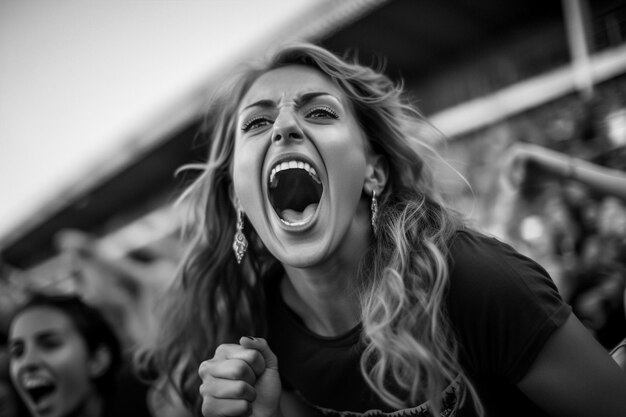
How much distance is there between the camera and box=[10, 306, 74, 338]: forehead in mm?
2062

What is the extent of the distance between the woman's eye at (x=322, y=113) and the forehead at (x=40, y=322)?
1.55 meters

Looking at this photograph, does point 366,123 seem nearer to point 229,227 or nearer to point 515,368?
point 229,227

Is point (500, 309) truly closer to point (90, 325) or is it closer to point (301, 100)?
point (301, 100)

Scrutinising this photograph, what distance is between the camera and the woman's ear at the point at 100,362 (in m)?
2.16

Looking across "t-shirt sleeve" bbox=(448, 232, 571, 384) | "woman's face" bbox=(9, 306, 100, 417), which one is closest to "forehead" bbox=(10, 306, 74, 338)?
"woman's face" bbox=(9, 306, 100, 417)

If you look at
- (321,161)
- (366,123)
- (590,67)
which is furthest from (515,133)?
(321,161)

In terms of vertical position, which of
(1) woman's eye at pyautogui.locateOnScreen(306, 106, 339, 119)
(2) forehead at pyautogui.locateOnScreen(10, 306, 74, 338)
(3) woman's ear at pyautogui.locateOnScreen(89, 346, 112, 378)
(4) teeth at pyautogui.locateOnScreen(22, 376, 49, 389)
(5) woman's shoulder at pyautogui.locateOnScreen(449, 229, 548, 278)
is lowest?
(5) woman's shoulder at pyautogui.locateOnScreen(449, 229, 548, 278)

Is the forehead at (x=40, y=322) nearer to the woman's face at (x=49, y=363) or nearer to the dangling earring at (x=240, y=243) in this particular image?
the woman's face at (x=49, y=363)

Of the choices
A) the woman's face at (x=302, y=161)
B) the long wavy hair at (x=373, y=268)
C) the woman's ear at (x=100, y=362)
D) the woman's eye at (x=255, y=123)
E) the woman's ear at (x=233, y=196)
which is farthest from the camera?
the woman's ear at (x=100, y=362)

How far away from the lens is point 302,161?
126 cm

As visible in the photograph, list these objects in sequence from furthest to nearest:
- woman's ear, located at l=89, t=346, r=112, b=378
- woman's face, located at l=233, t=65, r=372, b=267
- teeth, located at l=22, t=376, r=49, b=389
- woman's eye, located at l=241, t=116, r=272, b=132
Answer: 1. woman's ear, located at l=89, t=346, r=112, b=378
2. teeth, located at l=22, t=376, r=49, b=389
3. woman's eye, located at l=241, t=116, r=272, b=132
4. woman's face, located at l=233, t=65, r=372, b=267

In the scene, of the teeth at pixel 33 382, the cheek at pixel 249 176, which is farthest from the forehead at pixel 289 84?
the teeth at pixel 33 382

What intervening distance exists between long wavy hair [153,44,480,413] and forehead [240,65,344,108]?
0.13 ft

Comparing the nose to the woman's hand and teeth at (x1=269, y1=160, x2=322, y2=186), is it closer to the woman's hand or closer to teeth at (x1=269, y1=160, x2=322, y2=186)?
teeth at (x1=269, y1=160, x2=322, y2=186)
